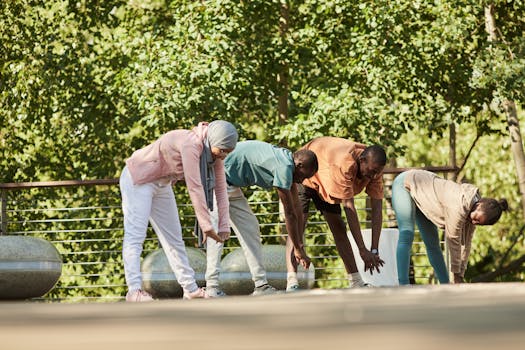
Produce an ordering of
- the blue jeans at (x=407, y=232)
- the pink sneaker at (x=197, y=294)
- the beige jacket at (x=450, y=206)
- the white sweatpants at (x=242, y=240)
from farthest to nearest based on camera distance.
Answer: the blue jeans at (x=407, y=232) < the white sweatpants at (x=242, y=240) < the beige jacket at (x=450, y=206) < the pink sneaker at (x=197, y=294)

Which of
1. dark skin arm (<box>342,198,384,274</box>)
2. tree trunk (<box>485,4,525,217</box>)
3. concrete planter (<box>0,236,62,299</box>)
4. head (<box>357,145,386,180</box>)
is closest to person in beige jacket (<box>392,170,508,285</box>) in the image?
dark skin arm (<box>342,198,384,274</box>)

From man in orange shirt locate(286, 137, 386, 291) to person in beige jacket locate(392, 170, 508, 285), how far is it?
0.23 meters

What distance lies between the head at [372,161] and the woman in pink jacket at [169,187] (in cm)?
79

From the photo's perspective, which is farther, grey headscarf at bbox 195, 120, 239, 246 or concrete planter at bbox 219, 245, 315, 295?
concrete planter at bbox 219, 245, 315, 295

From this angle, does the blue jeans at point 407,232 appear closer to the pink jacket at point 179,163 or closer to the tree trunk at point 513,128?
the pink jacket at point 179,163

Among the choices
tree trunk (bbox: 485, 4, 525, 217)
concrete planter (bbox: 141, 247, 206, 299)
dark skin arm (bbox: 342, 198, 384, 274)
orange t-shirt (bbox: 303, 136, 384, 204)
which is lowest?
concrete planter (bbox: 141, 247, 206, 299)

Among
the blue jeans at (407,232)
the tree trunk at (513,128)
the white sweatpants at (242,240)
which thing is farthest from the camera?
the tree trunk at (513,128)

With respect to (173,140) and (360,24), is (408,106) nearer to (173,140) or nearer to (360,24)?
(360,24)

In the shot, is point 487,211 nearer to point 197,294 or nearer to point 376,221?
point 376,221

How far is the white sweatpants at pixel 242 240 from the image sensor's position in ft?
21.3

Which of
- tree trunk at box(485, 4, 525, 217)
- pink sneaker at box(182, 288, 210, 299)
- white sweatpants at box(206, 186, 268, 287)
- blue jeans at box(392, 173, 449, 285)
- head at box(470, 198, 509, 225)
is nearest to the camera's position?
pink sneaker at box(182, 288, 210, 299)

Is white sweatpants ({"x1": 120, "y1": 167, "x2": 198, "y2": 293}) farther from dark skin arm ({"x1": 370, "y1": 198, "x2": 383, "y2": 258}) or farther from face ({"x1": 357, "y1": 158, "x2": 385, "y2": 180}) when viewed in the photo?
dark skin arm ({"x1": 370, "y1": 198, "x2": 383, "y2": 258})

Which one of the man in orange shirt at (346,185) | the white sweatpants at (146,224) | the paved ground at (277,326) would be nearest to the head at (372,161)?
the man in orange shirt at (346,185)

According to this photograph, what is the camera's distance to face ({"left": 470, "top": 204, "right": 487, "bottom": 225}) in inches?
235
